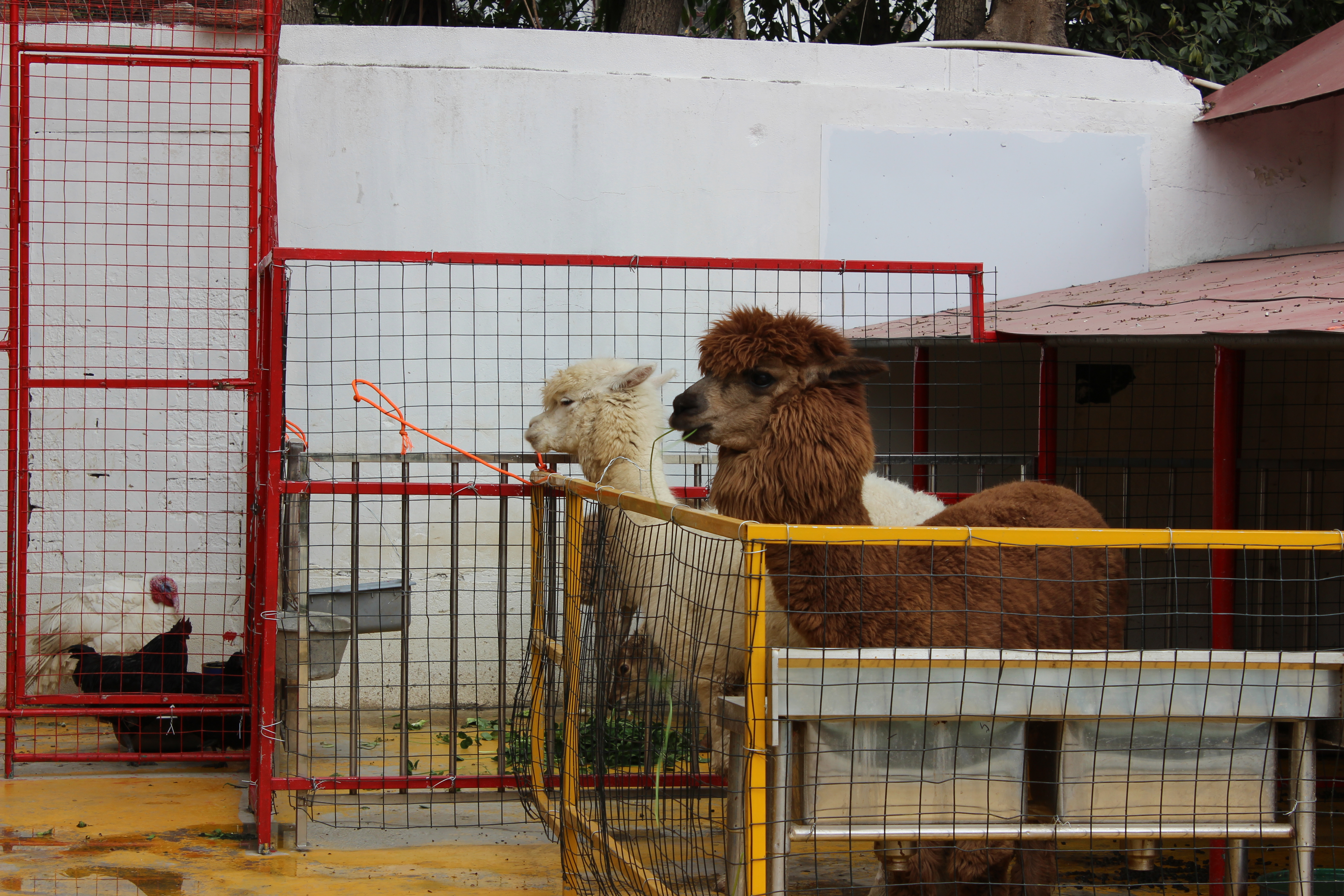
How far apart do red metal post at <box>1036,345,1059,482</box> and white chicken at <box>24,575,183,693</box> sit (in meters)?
4.08

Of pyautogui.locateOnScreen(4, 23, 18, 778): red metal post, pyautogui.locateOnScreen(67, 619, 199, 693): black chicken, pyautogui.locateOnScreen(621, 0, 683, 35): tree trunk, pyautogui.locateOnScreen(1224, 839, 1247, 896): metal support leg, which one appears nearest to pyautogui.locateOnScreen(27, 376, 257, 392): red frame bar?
pyautogui.locateOnScreen(4, 23, 18, 778): red metal post

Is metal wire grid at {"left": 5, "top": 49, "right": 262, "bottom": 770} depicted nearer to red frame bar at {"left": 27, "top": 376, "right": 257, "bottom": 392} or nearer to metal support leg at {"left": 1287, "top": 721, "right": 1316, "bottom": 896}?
red frame bar at {"left": 27, "top": 376, "right": 257, "bottom": 392}

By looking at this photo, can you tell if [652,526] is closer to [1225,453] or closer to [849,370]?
[849,370]

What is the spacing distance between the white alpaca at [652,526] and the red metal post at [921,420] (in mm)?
955

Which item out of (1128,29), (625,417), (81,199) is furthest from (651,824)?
(1128,29)

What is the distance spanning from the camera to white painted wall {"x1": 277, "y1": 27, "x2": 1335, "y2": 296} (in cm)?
618

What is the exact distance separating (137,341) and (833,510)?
14.9ft

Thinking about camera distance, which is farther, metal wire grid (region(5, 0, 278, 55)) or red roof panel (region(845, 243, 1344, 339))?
metal wire grid (region(5, 0, 278, 55))

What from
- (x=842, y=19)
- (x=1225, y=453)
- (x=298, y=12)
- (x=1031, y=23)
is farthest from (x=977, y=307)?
(x=842, y=19)

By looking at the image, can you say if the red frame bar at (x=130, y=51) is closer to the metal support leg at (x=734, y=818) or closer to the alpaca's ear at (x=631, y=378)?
the alpaca's ear at (x=631, y=378)

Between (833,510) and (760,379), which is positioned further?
(760,379)

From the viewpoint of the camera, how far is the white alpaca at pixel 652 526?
309 centimetres

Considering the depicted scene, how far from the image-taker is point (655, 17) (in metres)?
9.12

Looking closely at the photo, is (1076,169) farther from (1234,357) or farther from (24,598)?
(24,598)
